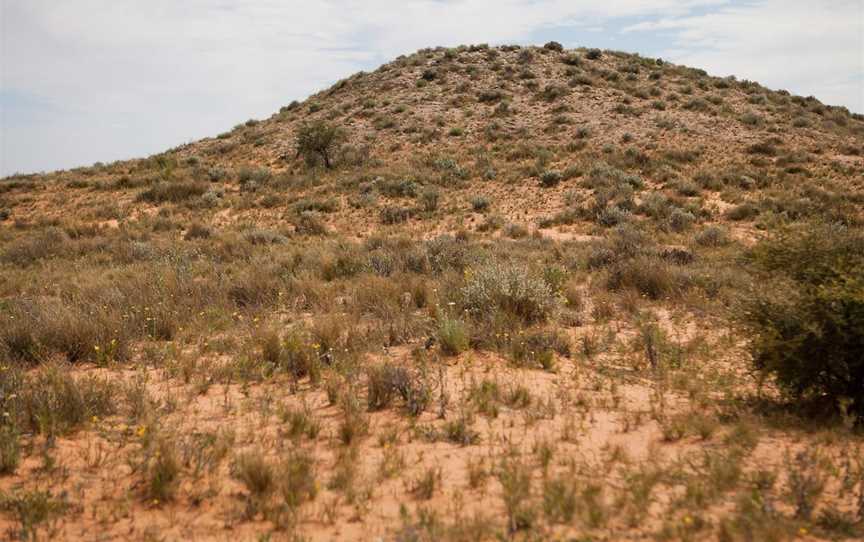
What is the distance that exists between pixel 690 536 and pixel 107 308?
24.3 ft

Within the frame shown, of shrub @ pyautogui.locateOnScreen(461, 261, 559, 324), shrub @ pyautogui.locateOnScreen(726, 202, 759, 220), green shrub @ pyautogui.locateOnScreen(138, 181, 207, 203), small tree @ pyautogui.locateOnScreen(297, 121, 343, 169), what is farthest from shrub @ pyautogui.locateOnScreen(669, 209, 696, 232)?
green shrub @ pyautogui.locateOnScreen(138, 181, 207, 203)

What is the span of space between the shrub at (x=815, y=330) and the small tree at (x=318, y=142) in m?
22.3

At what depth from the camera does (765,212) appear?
1586 cm

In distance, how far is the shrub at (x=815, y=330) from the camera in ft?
15.4

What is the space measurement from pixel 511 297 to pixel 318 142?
2021 cm

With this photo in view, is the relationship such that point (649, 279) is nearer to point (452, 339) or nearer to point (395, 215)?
point (452, 339)

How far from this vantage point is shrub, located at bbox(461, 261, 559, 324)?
7.40 meters

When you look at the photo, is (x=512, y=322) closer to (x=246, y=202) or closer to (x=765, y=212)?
(x=765, y=212)

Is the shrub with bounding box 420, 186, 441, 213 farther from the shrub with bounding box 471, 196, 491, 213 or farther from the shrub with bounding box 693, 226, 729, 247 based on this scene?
A: the shrub with bounding box 693, 226, 729, 247

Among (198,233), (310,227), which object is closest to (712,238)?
(310,227)

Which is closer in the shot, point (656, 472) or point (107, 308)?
point (656, 472)

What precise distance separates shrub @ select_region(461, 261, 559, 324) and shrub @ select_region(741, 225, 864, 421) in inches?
102

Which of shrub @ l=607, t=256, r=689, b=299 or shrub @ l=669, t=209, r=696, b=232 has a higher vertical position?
shrub @ l=669, t=209, r=696, b=232

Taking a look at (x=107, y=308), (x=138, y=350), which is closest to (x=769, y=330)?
(x=138, y=350)
